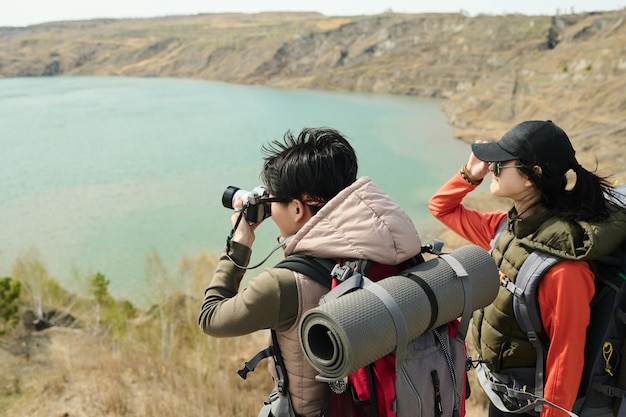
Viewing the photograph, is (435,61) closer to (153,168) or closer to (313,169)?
(153,168)

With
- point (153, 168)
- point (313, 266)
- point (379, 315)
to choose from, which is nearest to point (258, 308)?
point (313, 266)

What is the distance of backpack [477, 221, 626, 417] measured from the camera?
1.84 meters

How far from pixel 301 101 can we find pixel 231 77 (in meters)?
28.6

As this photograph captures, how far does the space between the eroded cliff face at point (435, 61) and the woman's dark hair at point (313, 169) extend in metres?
6.39

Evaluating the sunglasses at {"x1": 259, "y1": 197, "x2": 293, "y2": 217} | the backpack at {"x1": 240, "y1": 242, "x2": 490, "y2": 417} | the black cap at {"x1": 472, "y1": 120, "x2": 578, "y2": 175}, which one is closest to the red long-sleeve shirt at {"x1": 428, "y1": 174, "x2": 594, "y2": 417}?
the black cap at {"x1": 472, "y1": 120, "x2": 578, "y2": 175}

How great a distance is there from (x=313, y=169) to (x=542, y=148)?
91cm

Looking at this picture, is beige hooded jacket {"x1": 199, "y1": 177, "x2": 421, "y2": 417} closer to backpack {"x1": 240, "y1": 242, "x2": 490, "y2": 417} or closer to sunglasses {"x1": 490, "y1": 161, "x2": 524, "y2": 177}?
backpack {"x1": 240, "y1": 242, "x2": 490, "y2": 417}

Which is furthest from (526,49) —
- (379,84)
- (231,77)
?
(231,77)

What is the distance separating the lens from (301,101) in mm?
46281

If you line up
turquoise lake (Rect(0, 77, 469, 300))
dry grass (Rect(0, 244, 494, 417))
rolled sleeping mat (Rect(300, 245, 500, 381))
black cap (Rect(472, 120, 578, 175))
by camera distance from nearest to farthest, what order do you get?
rolled sleeping mat (Rect(300, 245, 500, 381)) → black cap (Rect(472, 120, 578, 175)) → dry grass (Rect(0, 244, 494, 417)) → turquoise lake (Rect(0, 77, 469, 300))

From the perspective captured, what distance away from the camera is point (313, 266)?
1409 mm

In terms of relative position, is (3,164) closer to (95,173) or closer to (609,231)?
(95,173)

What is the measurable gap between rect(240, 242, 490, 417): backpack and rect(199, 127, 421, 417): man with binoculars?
0.02 meters

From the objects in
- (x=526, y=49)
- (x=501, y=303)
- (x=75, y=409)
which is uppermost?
(x=526, y=49)
